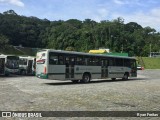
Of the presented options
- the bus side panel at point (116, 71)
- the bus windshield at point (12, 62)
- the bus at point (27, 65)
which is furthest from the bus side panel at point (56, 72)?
the bus at point (27, 65)

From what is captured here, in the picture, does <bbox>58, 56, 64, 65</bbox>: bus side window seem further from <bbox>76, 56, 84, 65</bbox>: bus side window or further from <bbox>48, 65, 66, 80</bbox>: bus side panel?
<bbox>76, 56, 84, 65</bbox>: bus side window

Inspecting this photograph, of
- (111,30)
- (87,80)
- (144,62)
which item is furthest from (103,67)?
(111,30)

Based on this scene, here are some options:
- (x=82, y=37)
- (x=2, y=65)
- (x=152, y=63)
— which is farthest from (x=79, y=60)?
(x=82, y=37)

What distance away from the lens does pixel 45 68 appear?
26.1 m

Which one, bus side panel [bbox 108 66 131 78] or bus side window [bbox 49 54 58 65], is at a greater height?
bus side window [bbox 49 54 58 65]

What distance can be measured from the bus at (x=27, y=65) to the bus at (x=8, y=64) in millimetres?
1814

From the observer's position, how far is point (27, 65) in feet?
144

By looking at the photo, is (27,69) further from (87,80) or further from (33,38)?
(33,38)

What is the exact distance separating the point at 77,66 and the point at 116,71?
6402 millimetres

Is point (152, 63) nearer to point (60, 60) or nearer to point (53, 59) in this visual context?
point (60, 60)

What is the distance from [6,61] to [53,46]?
104787mm

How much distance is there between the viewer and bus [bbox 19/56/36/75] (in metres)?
43.4

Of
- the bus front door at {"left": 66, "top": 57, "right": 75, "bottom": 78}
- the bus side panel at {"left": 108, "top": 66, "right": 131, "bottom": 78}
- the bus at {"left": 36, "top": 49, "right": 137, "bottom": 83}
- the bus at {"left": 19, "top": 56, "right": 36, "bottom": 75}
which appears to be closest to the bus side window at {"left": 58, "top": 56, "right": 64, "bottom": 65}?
the bus at {"left": 36, "top": 49, "right": 137, "bottom": 83}

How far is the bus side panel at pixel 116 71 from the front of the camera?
32.7 metres
